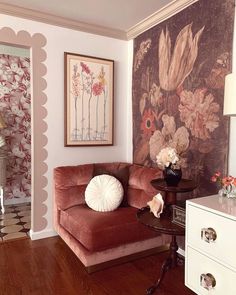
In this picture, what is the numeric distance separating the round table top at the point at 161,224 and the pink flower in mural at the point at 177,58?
129 centimetres

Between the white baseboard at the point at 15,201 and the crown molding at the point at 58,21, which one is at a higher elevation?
the crown molding at the point at 58,21

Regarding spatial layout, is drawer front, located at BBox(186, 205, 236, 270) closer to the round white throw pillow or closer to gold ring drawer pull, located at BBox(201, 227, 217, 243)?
gold ring drawer pull, located at BBox(201, 227, 217, 243)

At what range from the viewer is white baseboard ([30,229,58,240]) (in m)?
2.75

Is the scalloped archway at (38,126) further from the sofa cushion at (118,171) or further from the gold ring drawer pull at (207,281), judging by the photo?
the gold ring drawer pull at (207,281)

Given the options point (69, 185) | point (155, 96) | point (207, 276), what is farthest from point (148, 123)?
point (207, 276)

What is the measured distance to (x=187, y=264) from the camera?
5.50 feet

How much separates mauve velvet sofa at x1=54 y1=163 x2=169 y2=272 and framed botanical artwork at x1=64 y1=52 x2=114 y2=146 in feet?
1.32

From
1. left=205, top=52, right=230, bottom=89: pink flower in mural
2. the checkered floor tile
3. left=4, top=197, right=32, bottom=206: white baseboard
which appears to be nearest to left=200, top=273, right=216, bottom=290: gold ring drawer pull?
left=205, top=52, right=230, bottom=89: pink flower in mural

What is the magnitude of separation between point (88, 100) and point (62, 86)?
34cm

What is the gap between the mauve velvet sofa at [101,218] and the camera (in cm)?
204

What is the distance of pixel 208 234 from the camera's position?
149 cm

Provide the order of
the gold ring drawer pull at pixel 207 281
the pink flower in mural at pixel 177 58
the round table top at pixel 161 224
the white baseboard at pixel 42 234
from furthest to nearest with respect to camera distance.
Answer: the white baseboard at pixel 42 234, the pink flower in mural at pixel 177 58, the round table top at pixel 161 224, the gold ring drawer pull at pixel 207 281

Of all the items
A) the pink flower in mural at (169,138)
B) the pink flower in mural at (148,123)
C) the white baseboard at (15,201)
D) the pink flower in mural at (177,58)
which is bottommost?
the white baseboard at (15,201)

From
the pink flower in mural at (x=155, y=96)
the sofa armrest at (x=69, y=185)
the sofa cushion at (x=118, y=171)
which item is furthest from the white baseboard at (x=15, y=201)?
the pink flower in mural at (x=155, y=96)
